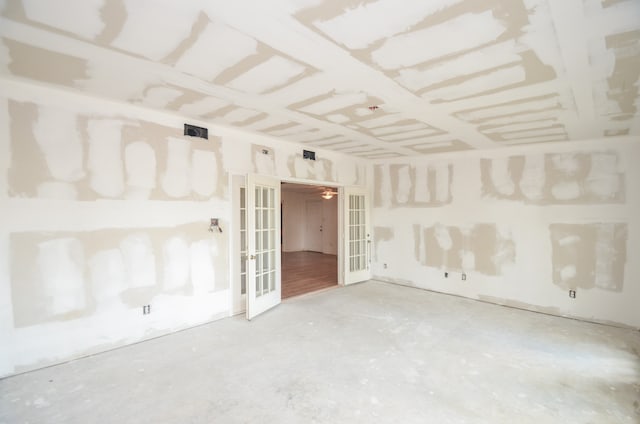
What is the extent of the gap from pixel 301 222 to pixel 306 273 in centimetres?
479

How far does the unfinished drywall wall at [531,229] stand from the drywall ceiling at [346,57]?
1052mm

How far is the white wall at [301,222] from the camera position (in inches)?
443

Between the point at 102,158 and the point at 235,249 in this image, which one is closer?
the point at 102,158

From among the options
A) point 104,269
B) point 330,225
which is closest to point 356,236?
point 104,269

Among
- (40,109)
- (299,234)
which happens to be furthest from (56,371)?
(299,234)

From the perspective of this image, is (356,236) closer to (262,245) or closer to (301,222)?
(262,245)

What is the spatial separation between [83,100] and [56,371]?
2.69m

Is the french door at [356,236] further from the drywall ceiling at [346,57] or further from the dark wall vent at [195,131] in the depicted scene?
the dark wall vent at [195,131]

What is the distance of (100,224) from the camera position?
3250 millimetres

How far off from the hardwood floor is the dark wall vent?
303 cm

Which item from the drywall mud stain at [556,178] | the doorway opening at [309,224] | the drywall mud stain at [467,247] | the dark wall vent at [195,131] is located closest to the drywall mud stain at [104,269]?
the dark wall vent at [195,131]

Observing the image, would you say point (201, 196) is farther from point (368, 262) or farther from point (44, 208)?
point (368, 262)

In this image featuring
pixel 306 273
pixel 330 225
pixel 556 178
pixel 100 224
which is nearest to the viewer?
pixel 100 224

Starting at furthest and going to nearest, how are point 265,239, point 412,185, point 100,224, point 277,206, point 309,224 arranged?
point 309,224 → point 412,185 → point 277,206 → point 265,239 → point 100,224
